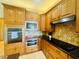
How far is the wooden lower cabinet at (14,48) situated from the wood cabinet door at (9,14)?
1.06 meters

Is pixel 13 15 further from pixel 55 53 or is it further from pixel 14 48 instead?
pixel 55 53

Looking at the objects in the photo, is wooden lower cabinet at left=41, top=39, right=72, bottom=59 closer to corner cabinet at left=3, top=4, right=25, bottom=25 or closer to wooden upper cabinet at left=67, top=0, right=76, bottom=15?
wooden upper cabinet at left=67, top=0, right=76, bottom=15

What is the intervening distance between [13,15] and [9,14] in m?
0.20

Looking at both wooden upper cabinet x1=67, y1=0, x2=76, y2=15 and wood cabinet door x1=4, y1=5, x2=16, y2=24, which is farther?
wood cabinet door x1=4, y1=5, x2=16, y2=24

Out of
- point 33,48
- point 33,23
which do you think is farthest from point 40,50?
point 33,23

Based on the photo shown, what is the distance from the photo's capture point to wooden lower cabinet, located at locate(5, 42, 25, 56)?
3.52m

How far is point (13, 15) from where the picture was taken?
3738mm

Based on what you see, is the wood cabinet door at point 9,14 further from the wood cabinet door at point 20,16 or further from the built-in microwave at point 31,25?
the built-in microwave at point 31,25

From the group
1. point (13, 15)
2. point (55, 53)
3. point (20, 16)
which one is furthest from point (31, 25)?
point (55, 53)

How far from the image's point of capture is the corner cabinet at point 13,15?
3492mm

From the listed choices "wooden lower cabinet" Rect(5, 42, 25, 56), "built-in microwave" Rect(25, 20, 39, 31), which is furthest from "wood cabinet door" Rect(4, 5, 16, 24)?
"wooden lower cabinet" Rect(5, 42, 25, 56)

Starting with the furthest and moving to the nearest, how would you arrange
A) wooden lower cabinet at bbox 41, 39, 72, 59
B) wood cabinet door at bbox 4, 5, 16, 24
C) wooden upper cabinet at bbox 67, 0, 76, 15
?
wood cabinet door at bbox 4, 5, 16, 24 → wooden lower cabinet at bbox 41, 39, 72, 59 → wooden upper cabinet at bbox 67, 0, 76, 15

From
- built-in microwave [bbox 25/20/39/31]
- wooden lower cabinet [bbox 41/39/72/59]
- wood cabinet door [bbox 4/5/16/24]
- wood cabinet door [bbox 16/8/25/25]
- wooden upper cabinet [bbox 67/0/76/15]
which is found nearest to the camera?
wooden upper cabinet [bbox 67/0/76/15]

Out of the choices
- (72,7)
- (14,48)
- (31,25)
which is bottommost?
(14,48)
